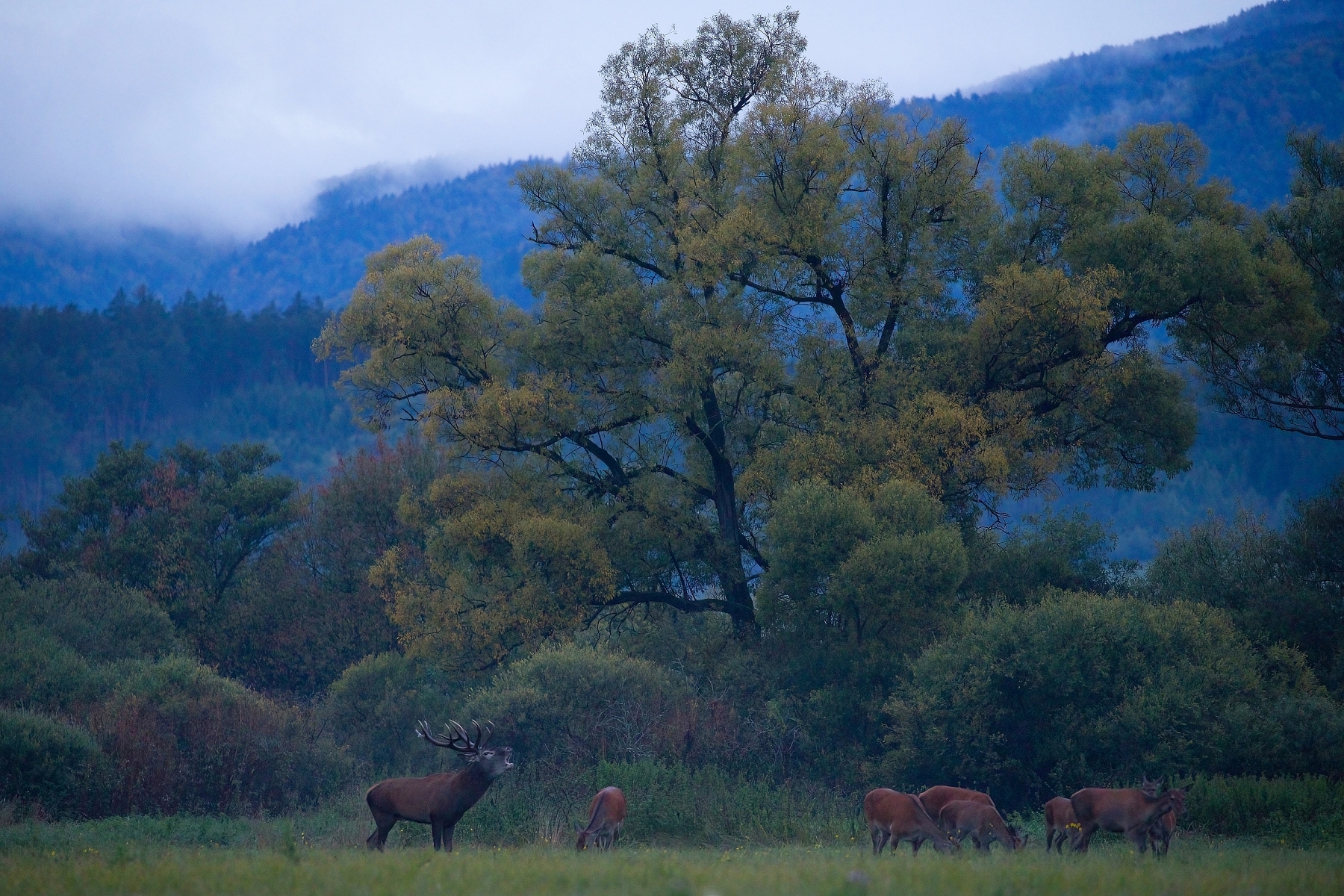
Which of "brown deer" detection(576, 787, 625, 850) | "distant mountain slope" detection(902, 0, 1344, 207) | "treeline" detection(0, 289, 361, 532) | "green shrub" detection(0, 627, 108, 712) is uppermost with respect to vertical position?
"distant mountain slope" detection(902, 0, 1344, 207)

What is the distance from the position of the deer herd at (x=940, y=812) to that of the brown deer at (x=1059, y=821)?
0.01 metres

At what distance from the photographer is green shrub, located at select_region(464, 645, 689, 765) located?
2408 cm

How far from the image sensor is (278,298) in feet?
560

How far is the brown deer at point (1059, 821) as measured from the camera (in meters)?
15.9

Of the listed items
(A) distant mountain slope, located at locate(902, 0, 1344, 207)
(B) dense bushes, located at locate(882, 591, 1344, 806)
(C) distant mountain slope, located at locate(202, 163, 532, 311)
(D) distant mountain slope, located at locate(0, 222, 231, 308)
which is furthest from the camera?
(D) distant mountain slope, located at locate(0, 222, 231, 308)

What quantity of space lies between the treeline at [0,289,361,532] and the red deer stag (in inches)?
3454

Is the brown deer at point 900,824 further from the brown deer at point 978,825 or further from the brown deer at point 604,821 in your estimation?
the brown deer at point 604,821

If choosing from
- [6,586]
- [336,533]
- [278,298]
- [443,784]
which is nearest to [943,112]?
[278,298]

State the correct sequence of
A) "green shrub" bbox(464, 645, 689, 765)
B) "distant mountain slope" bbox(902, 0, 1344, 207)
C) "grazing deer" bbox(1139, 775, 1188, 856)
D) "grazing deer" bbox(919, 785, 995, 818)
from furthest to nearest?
"distant mountain slope" bbox(902, 0, 1344, 207) < "green shrub" bbox(464, 645, 689, 765) < "grazing deer" bbox(919, 785, 995, 818) < "grazing deer" bbox(1139, 775, 1188, 856)

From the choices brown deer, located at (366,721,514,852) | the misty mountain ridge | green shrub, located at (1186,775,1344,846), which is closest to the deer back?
green shrub, located at (1186,775,1344,846)

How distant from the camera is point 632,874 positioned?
10312mm

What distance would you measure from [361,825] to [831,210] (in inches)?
776

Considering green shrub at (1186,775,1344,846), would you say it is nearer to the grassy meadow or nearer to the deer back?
the grassy meadow

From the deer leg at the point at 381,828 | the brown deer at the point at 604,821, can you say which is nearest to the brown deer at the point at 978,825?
the brown deer at the point at 604,821
